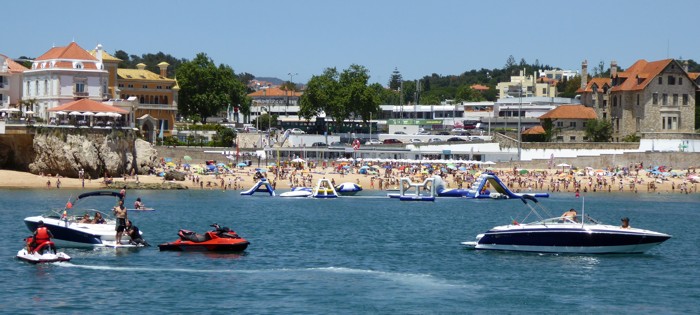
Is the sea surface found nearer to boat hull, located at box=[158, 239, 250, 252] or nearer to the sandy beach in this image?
boat hull, located at box=[158, 239, 250, 252]

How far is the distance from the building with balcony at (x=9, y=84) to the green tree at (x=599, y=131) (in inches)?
2613

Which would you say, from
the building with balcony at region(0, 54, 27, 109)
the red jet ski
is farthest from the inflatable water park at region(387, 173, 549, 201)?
the building with balcony at region(0, 54, 27, 109)

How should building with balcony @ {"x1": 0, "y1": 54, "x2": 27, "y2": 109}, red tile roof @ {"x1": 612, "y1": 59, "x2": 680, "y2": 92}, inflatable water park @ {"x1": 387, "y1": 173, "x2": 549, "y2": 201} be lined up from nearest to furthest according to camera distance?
inflatable water park @ {"x1": 387, "y1": 173, "x2": 549, "y2": 201}
building with balcony @ {"x1": 0, "y1": 54, "x2": 27, "y2": 109}
red tile roof @ {"x1": 612, "y1": 59, "x2": 680, "y2": 92}

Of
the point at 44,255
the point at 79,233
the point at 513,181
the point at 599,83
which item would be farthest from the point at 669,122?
the point at 44,255

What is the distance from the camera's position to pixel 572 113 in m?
133

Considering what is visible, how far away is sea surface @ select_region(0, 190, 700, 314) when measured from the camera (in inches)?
1417

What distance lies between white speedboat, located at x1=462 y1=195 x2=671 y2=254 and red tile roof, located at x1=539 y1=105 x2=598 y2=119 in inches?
3386

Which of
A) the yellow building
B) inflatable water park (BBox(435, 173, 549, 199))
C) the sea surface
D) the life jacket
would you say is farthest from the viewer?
the yellow building

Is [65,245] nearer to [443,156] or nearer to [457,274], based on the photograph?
[457,274]

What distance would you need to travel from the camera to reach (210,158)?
112 metres

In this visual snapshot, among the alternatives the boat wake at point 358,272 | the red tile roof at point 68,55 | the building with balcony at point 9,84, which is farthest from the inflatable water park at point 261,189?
the boat wake at point 358,272

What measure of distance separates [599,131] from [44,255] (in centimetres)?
9550

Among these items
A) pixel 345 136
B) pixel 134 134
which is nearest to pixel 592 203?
pixel 134 134

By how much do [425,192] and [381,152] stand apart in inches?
1244
